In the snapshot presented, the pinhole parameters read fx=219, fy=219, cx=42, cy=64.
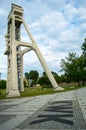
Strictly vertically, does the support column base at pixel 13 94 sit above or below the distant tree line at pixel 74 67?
below

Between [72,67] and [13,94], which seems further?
[72,67]

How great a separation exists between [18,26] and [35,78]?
9288 cm

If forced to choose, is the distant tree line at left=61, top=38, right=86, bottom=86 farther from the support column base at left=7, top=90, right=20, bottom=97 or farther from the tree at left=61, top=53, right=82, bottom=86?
the support column base at left=7, top=90, right=20, bottom=97

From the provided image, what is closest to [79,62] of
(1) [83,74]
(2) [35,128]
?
(1) [83,74]

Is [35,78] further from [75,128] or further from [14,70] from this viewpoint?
[75,128]

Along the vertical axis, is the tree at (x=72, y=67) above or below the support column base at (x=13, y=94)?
above

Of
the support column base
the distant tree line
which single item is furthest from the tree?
the support column base

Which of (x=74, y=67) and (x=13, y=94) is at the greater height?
(x=74, y=67)

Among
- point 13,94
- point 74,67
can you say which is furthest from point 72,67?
point 13,94

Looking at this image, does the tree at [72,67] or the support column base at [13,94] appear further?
the tree at [72,67]

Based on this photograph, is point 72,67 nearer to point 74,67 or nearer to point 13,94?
point 74,67

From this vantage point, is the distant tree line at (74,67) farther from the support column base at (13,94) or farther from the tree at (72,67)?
the support column base at (13,94)

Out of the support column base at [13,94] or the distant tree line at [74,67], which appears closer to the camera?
the support column base at [13,94]

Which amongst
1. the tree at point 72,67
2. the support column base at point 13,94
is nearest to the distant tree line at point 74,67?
the tree at point 72,67
